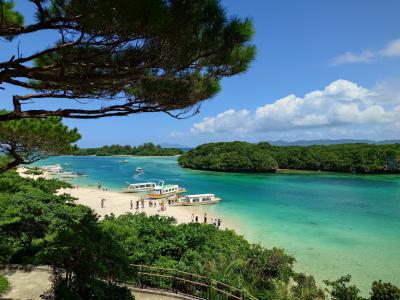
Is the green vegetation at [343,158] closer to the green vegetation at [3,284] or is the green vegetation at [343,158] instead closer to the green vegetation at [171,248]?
the green vegetation at [171,248]

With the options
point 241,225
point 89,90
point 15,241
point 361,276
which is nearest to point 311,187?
point 241,225

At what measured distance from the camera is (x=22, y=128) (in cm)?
941

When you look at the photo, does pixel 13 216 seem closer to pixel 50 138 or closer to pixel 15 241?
pixel 15 241

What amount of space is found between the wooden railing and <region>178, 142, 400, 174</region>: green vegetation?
229 feet

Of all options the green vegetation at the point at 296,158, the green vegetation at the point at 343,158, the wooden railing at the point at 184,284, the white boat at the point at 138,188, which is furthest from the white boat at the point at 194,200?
the green vegetation at the point at 343,158

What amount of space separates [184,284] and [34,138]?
601 centimetres

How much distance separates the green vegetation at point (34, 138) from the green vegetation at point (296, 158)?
2759 inches

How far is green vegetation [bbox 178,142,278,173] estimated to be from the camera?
79562 millimetres

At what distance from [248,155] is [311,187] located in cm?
2795

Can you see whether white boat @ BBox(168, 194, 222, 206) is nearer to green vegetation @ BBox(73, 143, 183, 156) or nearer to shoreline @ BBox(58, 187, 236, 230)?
shoreline @ BBox(58, 187, 236, 230)

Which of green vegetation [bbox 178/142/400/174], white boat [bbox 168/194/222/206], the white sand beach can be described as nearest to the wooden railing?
the white sand beach

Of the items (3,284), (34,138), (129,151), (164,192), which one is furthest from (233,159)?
(129,151)

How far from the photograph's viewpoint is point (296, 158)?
8600cm

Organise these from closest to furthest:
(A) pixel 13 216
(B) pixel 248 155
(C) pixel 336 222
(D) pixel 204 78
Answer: (D) pixel 204 78 < (A) pixel 13 216 < (C) pixel 336 222 < (B) pixel 248 155
